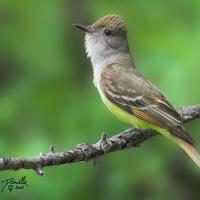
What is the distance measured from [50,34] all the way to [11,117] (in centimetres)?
142

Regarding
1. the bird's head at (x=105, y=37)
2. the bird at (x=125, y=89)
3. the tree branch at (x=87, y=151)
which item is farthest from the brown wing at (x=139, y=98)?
the bird's head at (x=105, y=37)

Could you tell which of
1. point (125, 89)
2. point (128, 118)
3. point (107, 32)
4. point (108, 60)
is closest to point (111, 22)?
point (107, 32)

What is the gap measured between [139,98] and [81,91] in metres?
1.35

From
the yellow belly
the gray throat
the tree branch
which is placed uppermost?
the gray throat

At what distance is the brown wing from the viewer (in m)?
6.29

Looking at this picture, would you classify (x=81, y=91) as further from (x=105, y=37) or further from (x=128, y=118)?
(x=128, y=118)

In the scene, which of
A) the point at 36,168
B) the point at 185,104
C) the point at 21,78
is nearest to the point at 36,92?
the point at 21,78

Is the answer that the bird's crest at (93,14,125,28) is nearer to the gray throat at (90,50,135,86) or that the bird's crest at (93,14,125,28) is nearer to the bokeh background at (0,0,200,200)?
the gray throat at (90,50,135,86)

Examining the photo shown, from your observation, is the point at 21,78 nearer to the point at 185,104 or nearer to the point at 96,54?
the point at 96,54

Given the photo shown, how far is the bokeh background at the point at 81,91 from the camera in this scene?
7184 millimetres

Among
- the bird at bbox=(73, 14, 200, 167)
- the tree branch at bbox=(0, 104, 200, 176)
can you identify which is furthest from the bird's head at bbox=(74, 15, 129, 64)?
the tree branch at bbox=(0, 104, 200, 176)

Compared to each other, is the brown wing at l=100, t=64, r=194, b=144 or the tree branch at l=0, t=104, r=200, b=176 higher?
the brown wing at l=100, t=64, r=194, b=144

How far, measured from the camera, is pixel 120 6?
349 inches
